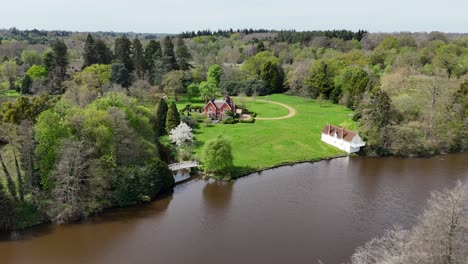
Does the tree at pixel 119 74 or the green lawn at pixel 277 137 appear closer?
the green lawn at pixel 277 137

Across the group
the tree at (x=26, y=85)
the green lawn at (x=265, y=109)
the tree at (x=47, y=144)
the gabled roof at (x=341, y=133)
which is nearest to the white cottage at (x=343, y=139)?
the gabled roof at (x=341, y=133)

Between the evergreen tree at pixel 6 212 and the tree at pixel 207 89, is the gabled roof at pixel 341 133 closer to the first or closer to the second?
the tree at pixel 207 89

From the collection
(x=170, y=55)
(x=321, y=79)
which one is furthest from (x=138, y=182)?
(x=170, y=55)

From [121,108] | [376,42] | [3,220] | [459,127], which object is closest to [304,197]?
[121,108]

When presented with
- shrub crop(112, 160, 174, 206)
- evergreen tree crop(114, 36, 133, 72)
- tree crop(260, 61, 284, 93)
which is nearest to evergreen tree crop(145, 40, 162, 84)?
evergreen tree crop(114, 36, 133, 72)

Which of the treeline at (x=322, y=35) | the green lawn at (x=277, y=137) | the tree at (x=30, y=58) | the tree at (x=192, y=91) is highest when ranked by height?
the treeline at (x=322, y=35)

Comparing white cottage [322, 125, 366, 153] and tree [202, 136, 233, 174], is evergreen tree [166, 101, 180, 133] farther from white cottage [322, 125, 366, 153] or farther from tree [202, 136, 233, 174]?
white cottage [322, 125, 366, 153]

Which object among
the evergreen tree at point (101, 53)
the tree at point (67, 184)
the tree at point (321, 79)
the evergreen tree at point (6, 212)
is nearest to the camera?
the evergreen tree at point (6, 212)

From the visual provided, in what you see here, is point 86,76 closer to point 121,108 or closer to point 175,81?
point 175,81
